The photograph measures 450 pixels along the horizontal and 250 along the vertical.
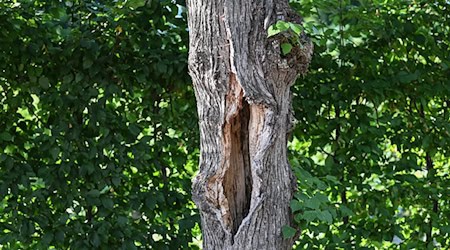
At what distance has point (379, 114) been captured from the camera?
14.4 feet

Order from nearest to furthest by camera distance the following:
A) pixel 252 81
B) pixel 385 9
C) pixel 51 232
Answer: pixel 252 81
pixel 51 232
pixel 385 9

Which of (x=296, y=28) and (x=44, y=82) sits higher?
(x=296, y=28)

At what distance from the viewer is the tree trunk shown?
2887 mm

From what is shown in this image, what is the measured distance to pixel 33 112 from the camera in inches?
160

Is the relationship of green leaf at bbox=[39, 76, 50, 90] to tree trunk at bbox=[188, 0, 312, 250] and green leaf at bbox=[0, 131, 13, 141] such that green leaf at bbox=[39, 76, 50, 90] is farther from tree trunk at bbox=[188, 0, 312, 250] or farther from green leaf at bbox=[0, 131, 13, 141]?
tree trunk at bbox=[188, 0, 312, 250]

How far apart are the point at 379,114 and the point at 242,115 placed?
1.55 m

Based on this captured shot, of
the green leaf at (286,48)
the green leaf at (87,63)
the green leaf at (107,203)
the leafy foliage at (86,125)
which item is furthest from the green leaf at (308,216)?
the green leaf at (87,63)

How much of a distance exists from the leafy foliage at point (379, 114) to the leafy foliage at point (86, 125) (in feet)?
2.12

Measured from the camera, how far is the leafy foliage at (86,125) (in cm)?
393

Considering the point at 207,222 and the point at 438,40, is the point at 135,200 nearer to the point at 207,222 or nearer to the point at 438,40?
the point at 207,222

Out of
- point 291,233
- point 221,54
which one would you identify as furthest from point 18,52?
point 291,233

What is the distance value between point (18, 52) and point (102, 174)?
65 centimetres

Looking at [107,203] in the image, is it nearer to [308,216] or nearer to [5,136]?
[5,136]

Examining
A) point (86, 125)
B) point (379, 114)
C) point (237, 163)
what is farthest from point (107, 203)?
point (379, 114)
